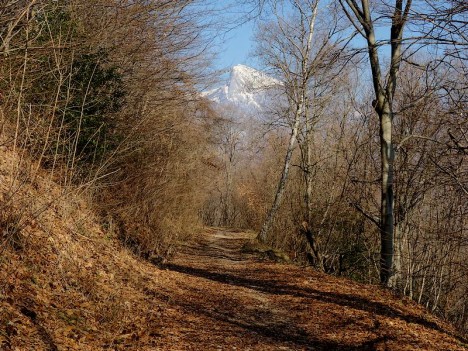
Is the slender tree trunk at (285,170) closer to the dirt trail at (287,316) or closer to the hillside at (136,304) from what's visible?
the dirt trail at (287,316)

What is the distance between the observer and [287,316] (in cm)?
715

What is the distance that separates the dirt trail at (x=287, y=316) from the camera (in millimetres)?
5738

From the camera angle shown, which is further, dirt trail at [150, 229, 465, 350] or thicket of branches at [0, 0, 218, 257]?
thicket of branches at [0, 0, 218, 257]

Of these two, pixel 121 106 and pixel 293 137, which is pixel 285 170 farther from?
pixel 121 106

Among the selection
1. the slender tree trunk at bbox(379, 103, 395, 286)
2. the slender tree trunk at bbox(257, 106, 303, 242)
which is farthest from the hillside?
the slender tree trunk at bbox(257, 106, 303, 242)

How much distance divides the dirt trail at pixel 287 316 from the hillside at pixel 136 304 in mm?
21

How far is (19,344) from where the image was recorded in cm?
393

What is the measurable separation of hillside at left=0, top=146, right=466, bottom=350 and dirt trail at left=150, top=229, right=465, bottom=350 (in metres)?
0.02

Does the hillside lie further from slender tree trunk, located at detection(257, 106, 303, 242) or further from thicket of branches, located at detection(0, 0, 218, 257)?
slender tree trunk, located at detection(257, 106, 303, 242)

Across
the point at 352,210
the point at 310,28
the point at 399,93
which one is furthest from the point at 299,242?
the point at 310,28

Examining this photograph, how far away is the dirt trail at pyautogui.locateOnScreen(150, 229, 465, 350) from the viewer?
574 centimetres

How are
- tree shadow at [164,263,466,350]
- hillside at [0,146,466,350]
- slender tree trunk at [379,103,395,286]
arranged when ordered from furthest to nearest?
slender tree trunk at [379,103,395,286]
tree shadow at [164,263,466,350]
hillside at [0,146,466,350]

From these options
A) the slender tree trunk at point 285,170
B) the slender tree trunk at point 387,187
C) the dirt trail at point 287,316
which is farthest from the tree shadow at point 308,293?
the slender tree trunk at point 285,170

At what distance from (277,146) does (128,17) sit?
13006 millimetres
